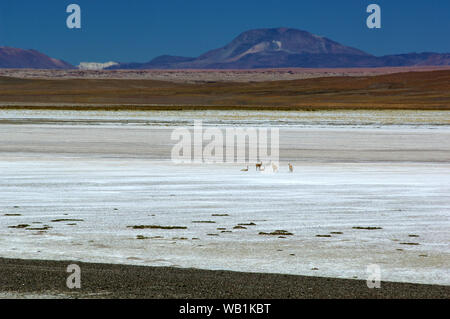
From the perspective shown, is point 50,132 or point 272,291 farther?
point 50,132

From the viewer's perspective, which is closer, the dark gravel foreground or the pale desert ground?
the dark gravel foreground

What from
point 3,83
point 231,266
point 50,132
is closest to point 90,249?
point 231,266

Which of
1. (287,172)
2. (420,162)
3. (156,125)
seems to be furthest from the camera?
(156,125)

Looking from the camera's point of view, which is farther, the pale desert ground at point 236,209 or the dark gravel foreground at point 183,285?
the pale desert ground at point 236,209

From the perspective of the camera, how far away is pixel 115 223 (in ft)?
44.3

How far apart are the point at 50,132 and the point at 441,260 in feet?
108

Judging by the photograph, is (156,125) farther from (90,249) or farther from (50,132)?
(90,249)

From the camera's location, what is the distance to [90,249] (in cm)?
1109

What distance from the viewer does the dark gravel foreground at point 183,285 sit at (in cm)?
824

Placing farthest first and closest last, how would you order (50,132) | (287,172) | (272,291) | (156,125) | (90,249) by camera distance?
(156,125), (50,132), (287,172), (90,249), (272,291)

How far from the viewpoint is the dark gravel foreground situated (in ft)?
27.0

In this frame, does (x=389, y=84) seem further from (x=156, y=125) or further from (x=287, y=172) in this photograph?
(x=287, y=172)

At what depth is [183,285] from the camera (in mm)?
8648

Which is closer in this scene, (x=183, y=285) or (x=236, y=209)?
(x=183, y=285)
